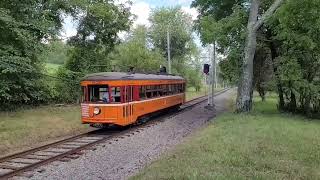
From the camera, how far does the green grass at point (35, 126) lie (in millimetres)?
17002

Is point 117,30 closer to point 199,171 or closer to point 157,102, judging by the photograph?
point 157,102

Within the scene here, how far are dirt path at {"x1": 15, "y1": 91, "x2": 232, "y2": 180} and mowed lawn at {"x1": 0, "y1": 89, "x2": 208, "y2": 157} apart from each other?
120 inches

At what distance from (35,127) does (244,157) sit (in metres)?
11.5

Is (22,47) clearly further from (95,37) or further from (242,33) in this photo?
(95,37)

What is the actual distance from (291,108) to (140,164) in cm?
1895

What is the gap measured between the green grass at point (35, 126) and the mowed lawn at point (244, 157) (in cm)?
640

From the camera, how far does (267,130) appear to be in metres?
17.6

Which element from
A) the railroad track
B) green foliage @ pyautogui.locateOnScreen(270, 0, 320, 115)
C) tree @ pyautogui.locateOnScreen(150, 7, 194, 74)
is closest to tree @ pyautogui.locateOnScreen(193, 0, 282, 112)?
green foliage @ pyautogui.locateOnScreen(270, 0, 320, 115)

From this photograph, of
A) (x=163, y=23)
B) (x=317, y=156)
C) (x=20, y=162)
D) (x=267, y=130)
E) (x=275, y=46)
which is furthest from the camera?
(x=163, y=23)

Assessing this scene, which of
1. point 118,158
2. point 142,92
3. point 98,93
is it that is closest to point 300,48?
point 142,92

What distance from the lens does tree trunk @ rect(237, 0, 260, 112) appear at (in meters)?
26.1

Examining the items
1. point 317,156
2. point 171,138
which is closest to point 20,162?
point 171,138

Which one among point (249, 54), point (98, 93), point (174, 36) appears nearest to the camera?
point (98, 93)

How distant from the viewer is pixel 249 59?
26.3 metres
